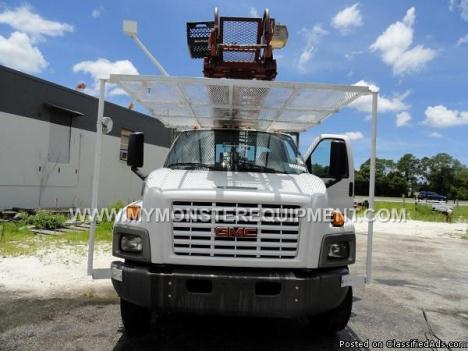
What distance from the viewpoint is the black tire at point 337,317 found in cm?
429

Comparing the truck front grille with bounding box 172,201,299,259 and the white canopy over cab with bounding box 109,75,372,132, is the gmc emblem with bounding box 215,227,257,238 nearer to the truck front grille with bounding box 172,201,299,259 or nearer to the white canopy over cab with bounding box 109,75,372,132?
the truck front grille with bounding box 172,201,299,259

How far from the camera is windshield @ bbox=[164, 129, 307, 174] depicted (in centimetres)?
475

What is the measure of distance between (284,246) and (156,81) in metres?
2.04

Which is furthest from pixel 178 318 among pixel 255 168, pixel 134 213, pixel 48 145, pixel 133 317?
pixel 48 145

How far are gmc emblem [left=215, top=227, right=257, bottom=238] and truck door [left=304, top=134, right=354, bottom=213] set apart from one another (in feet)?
4.51

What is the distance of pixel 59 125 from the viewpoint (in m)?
15.0

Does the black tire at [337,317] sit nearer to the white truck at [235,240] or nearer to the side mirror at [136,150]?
the white truck at [235,240]

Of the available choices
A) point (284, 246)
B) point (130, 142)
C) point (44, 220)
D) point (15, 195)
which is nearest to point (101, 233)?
point (44, 220)

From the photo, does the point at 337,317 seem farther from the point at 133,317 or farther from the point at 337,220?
the point at 133,317

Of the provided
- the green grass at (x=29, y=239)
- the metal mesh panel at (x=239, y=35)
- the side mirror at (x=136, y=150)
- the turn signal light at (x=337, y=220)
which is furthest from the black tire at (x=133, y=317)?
the green grass at (x=29, y=239)

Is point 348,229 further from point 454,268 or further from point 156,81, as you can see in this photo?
point 454,268

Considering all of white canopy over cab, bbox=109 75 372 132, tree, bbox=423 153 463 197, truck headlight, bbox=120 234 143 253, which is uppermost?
tree, bbox=423 153 463 197

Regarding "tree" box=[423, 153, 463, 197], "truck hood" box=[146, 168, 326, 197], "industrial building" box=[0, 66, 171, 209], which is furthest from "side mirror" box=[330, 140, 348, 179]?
"tree" box=[423, 153, 463, 197]

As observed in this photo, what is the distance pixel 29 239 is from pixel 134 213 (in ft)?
22.3
